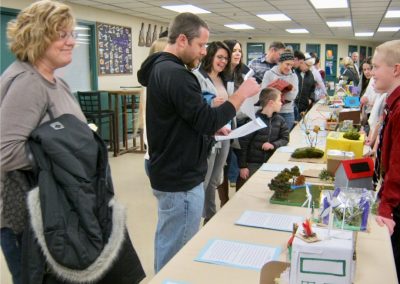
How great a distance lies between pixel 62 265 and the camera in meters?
1.21

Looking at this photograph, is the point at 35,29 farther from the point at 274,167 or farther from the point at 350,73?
the point at 350,73

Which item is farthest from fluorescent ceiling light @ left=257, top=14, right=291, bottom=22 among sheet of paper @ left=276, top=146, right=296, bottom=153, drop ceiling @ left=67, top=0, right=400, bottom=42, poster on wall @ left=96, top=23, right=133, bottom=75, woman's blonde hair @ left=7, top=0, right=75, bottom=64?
woman's blonde hair @ left=7, top=0, right=75, bottom=64

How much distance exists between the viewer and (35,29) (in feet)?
4.17

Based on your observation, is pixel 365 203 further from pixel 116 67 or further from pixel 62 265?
pixel 116 67

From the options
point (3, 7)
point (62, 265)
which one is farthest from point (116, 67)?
point (62, 265)

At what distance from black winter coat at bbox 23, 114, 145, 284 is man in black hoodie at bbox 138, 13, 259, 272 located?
0.42 m

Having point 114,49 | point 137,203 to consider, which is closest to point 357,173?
point 137,203

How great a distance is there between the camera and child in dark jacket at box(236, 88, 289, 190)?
324 centimetres

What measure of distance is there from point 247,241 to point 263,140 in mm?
1821

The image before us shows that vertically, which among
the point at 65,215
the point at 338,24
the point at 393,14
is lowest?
the point at 65,215

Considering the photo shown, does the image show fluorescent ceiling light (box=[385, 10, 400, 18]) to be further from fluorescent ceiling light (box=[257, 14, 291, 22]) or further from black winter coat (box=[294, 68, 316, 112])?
black winter coat (box=[294, 68, 316, 112])

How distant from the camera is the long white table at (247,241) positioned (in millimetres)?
1254

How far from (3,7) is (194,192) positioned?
493 cm

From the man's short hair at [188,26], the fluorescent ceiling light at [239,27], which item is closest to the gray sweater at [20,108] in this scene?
the man's short hair at [188,26]
